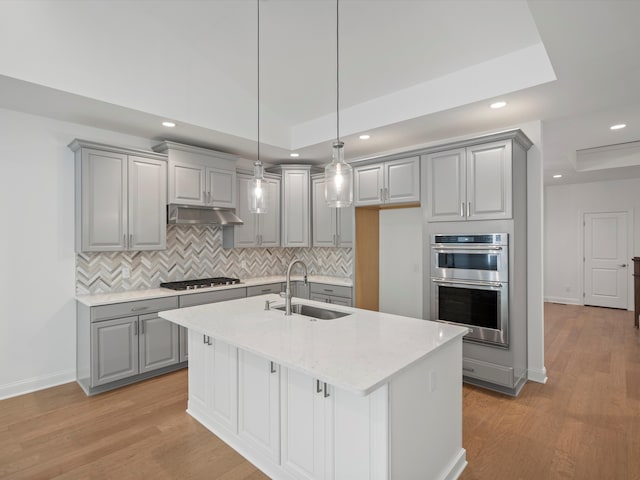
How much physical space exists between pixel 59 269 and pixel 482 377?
4342 mm

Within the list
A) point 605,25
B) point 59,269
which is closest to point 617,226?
point 605,25

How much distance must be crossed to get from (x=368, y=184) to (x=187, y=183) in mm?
2138

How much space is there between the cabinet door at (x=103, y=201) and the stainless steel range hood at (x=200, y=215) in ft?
1.63

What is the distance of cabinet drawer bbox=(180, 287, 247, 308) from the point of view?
3.91m

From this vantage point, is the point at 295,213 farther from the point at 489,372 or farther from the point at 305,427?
the point at 305,427

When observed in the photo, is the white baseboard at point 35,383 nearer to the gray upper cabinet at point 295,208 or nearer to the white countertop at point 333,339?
the white countertop at point 333,339

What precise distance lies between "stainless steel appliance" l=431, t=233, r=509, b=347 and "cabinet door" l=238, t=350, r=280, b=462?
6.92 feet

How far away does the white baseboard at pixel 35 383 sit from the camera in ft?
10.7

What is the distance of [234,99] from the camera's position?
158 inches

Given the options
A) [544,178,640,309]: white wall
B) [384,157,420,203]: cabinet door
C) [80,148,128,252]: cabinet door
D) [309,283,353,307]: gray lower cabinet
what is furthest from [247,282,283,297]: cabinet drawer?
[544,178,640,309]: white wall

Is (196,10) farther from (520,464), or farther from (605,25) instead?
(520,464)

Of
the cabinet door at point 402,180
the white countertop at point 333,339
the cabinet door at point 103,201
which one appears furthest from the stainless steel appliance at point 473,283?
the cabinet door at point 103,201

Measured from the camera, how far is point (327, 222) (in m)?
5.04

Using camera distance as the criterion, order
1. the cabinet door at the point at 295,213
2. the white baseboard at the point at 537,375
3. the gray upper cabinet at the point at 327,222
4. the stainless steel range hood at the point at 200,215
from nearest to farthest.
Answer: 1. the white baseboard at the point at 537,375
2. the stainless steel range hood at the point at 200,215
3. the gray upper cabinet at the point at 327,222
4. the cabinet door at the point at 295,213
